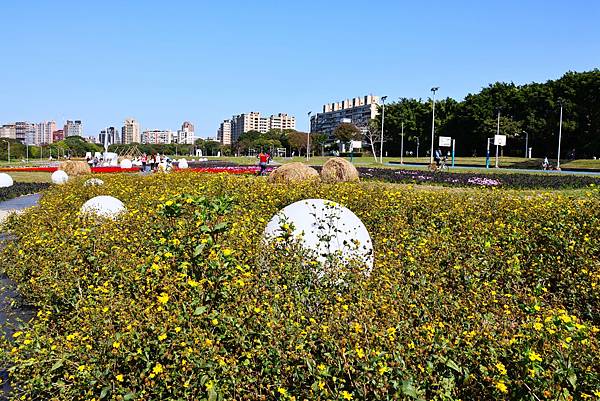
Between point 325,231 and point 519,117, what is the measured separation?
6133 cm

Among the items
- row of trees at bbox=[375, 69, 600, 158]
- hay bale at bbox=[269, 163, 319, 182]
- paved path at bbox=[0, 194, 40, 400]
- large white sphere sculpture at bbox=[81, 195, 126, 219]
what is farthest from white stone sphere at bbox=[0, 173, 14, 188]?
row of trees at bbox=[375, 69, 600, 158]

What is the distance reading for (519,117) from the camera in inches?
2408

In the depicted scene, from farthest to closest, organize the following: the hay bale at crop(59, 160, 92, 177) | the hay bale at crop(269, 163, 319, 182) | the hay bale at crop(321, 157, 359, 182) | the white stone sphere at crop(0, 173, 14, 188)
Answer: the hay bale at crop(59, 160, 92, 177) < the white stone sphere at crop(0, 173, 14, 188) < the hay bale at crop(321, 157, 359, 182) < the hay bale at crop(269, 163, 319, 182)

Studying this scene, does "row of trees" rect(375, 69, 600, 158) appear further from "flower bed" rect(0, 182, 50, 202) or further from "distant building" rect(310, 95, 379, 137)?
"distant building" rect(310, 95, 379, 137)

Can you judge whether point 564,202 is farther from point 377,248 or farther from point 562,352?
point 562,352

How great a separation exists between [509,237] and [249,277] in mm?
3724

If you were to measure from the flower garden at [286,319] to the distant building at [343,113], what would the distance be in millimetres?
152213

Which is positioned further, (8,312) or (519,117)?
(519,117)

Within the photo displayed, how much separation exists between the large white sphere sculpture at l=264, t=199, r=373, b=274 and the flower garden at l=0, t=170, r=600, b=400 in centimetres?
30

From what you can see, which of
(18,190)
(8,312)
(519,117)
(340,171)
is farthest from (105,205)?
(519,117)

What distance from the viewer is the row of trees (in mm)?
53000

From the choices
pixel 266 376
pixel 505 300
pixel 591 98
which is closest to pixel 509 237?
pixel 505 300

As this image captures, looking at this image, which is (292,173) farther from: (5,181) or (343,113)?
(343,113)

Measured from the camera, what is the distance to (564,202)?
8195 mm
